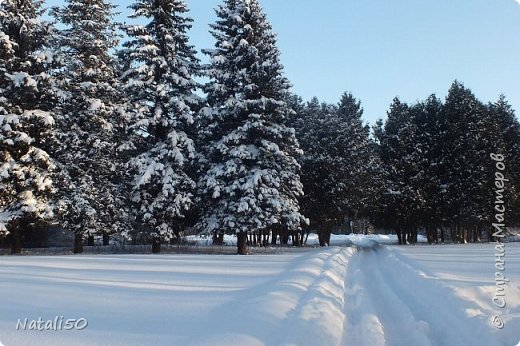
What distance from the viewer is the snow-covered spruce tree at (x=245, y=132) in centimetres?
2302

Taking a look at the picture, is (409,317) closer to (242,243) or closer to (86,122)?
(242,243)

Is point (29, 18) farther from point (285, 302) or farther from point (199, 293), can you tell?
point (285, 302)

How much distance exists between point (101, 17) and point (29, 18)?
4.25 m

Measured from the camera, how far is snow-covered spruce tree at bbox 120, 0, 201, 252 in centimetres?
2298

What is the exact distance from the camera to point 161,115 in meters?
23.9

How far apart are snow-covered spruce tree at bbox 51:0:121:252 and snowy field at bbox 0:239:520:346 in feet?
44.4

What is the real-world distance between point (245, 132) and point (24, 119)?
490 inches

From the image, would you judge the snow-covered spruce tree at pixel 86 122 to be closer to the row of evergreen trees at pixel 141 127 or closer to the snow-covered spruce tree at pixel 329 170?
the row of evergreen trees at pixel 141 127

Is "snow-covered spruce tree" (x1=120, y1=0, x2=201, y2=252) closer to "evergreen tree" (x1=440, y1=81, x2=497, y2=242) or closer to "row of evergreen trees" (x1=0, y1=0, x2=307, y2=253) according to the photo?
"row of evergreen trees" (x1=0, y1=0, x2=307, y2=253)

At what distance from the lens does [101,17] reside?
85.7 ft

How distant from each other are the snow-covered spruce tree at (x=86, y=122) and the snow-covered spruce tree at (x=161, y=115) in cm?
177

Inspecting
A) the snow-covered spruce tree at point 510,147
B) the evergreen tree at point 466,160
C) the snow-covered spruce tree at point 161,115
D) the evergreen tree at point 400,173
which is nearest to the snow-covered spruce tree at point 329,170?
the evergreen tree at point 400,173

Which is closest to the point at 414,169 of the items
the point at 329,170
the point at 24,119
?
the point at 329,170

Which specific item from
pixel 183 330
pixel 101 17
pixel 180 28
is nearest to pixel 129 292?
pixel 183 330
